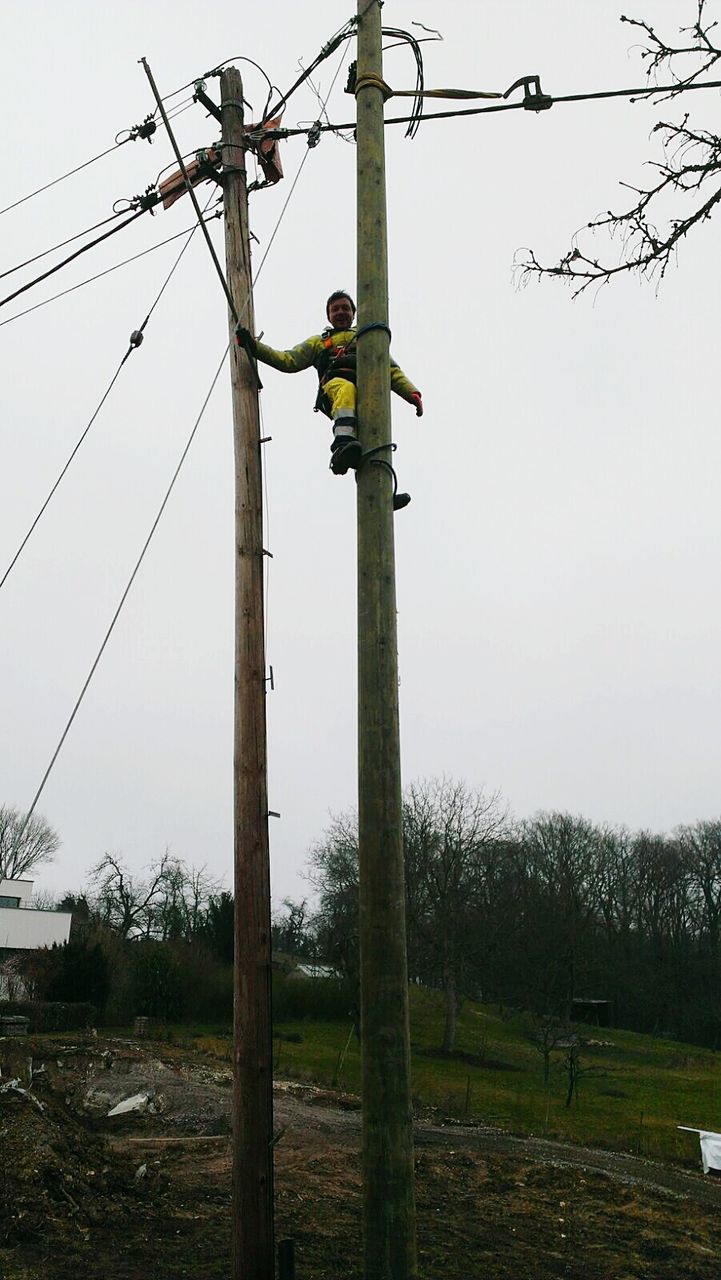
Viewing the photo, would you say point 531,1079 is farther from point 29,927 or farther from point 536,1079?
point 29,927

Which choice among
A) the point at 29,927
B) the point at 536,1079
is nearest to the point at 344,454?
the point at 536,1079

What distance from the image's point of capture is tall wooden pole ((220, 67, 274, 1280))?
4.32 metres

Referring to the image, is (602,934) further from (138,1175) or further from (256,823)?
(256,823)

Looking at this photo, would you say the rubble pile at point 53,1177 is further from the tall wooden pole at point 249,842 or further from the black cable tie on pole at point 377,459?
the black cable tie on pole at point 377,459

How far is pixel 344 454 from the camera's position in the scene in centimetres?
380

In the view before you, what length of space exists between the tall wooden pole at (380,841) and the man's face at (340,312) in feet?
4.48

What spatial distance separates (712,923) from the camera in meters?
57.9

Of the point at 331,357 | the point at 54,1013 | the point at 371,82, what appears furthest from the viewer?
the point at 54,1013

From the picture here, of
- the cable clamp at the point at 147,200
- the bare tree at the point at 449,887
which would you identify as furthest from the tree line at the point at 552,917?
the cable clamp at the point at 147,200

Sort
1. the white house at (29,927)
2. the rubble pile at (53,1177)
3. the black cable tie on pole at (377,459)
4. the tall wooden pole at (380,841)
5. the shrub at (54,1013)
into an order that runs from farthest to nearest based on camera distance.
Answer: the white house at (29,927)
the shrub at (54,1013)
the rubble pile at (53,1177)
the black cable tie on pole at (377,459)
the tall wooden pole at (380,841)

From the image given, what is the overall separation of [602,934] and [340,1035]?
27.2 m

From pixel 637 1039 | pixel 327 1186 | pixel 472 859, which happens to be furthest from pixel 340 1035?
pixel 327 1186

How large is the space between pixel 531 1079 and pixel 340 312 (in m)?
30.6

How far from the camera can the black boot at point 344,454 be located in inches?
149
